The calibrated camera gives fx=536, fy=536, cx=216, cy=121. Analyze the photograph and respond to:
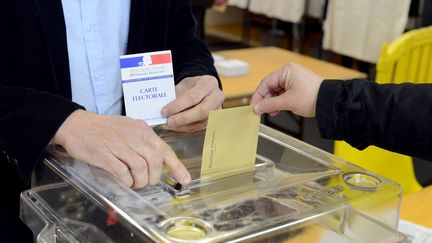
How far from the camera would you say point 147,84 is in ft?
3.21

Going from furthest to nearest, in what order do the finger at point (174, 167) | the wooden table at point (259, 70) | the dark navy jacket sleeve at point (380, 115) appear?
the wooden table at point (259, 70) < the dark navy jacket sleeve at point (380, 115) < the finger at point (174, 167)

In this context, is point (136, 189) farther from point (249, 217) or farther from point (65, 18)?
point (65, 18)

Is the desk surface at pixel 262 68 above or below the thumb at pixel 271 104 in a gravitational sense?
below

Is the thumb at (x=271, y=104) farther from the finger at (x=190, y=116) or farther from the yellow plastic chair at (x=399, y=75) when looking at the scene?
the yellow plastic chair at (x=399, y=75)

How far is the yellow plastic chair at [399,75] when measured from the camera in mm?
1581

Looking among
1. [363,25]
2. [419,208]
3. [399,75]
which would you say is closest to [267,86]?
[419,208]

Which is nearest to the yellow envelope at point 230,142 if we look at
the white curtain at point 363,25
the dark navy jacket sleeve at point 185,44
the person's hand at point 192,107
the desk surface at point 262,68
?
the person's hand at point 192,107

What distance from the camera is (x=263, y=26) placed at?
20.5 feet

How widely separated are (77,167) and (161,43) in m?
0.45

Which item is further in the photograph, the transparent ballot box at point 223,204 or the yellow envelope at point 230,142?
the yellow envelope at point 230,142

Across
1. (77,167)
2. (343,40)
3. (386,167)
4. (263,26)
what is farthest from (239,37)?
(77,167)

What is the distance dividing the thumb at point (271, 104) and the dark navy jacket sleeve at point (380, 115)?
0.22 feet

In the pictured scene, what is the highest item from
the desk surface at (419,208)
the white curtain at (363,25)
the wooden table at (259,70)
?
the white curtain at (363,25)

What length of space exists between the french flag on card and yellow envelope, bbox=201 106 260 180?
0.18 m
